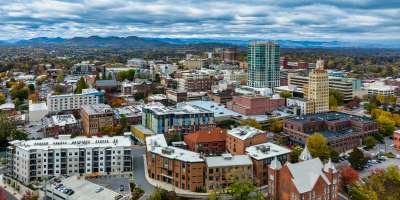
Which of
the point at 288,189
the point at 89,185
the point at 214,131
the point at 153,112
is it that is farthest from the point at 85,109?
the point at 288,189

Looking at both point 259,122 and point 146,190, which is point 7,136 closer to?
point 146,190

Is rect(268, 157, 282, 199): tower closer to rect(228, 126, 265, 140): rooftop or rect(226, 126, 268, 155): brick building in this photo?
rect(226, 126, 268, 155): brick building

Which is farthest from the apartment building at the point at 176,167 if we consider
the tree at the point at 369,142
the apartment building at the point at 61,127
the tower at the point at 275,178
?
the tree at the point at 369,142

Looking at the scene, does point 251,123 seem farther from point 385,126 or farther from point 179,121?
point 385,126

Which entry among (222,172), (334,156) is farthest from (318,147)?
(222,172)

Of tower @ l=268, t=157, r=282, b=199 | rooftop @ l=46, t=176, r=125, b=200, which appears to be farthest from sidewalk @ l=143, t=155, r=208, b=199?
tower @ l=268, t=157, r=282, b=199

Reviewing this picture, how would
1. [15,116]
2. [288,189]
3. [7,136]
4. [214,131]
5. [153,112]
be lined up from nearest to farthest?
[288,189] → [214,131] → [7,136] → [153,112] → [15,116]

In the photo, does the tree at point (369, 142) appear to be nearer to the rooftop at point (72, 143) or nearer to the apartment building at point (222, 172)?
the apartment building at point (222, 172)
